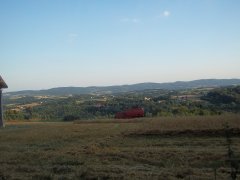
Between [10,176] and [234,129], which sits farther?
[234,129]

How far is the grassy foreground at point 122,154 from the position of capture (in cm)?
1504

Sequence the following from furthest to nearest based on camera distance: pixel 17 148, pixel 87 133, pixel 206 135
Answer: pixel 87 133
pixel 206 135
pixel 17 148

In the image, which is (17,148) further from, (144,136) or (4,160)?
(144,136)

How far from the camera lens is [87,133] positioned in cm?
3269

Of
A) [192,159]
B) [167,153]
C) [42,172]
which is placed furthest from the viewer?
[167,153]

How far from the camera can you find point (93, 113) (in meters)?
92.4

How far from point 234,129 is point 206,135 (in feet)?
6.30

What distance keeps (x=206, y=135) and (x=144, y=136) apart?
4325mm

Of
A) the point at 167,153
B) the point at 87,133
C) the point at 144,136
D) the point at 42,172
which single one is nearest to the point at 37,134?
the point at 87,133

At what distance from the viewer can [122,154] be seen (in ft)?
67.6

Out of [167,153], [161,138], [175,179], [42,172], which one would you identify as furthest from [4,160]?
[161,138]

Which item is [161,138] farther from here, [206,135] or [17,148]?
[17,148]

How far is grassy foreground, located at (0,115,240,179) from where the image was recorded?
49.3 feet

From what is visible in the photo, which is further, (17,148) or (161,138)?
(161,138)
